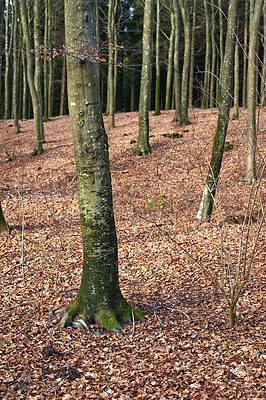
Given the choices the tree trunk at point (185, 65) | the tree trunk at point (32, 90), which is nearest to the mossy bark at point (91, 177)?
the tree trunk at point (32, 90)

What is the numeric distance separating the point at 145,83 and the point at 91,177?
902 centimetres

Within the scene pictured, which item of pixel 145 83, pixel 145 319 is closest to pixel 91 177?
pixel 145 319

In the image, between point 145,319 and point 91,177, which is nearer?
point 91,177

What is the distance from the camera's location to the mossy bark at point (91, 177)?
358cm

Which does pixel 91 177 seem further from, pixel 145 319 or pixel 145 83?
pixel 145 83

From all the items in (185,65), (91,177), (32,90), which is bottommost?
(91,177)

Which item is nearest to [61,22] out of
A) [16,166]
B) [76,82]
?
[16,166]

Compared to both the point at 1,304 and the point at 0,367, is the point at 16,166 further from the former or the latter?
the point at 0,367

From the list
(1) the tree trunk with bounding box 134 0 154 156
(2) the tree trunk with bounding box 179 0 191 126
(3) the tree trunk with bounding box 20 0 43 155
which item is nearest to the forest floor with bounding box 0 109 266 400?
(1) the tree trunk with bounding box 134 0 154 156

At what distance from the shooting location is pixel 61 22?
2575 centimetres

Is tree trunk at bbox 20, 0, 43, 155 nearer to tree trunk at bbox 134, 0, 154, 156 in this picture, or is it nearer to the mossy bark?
tree trunk at bbox 134, 0, 154, 156

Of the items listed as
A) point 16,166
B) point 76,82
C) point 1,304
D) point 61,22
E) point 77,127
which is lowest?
point 1,304

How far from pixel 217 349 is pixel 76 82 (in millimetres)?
3323

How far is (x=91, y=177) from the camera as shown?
3.79 metres
